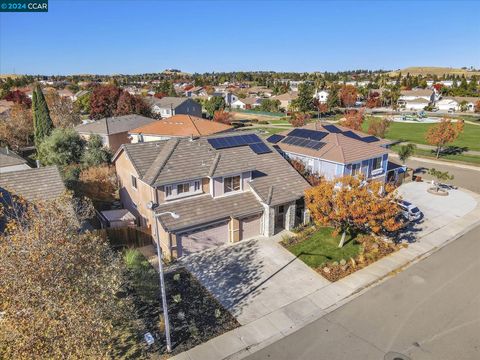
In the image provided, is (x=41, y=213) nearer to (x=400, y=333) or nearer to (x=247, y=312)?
(x=247, y=312)

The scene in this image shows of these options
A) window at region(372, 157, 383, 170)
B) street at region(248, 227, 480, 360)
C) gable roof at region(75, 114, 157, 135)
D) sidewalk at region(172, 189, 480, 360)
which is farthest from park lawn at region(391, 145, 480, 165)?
gable roof at region(75, 114, 157, 135)

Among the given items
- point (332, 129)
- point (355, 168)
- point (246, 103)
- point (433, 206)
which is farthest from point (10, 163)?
point (246, 103)

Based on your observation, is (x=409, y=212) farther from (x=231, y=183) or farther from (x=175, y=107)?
(x=175, y=107)

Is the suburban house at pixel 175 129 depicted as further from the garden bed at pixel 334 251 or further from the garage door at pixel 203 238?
the garden bed at pixel 334 251

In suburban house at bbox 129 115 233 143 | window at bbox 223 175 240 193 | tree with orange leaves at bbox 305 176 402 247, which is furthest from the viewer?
suburban house at bbox 129 115 233 143

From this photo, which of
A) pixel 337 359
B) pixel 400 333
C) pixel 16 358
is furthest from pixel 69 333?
pixel 400 333

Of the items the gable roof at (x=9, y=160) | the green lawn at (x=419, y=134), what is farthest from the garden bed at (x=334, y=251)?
the green lawn at (x=419, y=134)

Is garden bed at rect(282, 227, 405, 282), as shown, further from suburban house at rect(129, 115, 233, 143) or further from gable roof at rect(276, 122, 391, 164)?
suburban house at rect(129, 115, 233, 143)
